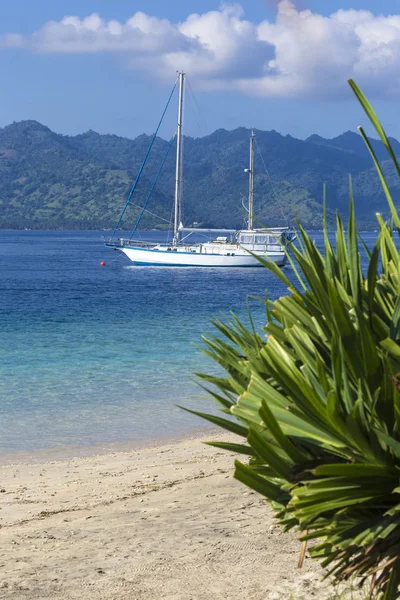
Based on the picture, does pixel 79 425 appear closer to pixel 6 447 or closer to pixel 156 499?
pixel 6 447

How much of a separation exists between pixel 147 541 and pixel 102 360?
44.7 feet

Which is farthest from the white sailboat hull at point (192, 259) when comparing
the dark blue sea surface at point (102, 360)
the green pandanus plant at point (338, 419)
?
the green pandanus plant at point (338, 419)

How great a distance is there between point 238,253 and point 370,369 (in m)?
56.6

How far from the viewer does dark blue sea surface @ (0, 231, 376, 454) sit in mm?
12578

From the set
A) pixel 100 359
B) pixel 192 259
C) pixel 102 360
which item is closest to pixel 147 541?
pixel 102 360

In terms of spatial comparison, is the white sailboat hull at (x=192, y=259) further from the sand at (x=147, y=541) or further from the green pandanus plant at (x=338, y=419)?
the green pandanus plant at (x=338, y=419)

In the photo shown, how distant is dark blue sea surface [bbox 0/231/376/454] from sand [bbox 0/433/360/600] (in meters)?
1.09

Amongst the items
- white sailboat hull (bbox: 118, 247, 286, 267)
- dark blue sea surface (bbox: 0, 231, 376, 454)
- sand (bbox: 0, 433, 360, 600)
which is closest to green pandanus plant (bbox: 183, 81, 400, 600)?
dark blue sea surface (bbox: 0, 231, 376, 454)

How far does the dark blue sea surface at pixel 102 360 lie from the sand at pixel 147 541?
1.09m

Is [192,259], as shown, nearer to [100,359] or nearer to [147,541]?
[100,359]

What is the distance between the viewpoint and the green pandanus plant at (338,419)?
1.80 metres

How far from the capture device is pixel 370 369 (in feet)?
6.15

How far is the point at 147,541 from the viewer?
562 cm

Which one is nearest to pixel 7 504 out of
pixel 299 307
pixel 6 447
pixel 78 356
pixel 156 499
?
pixel 156 499
